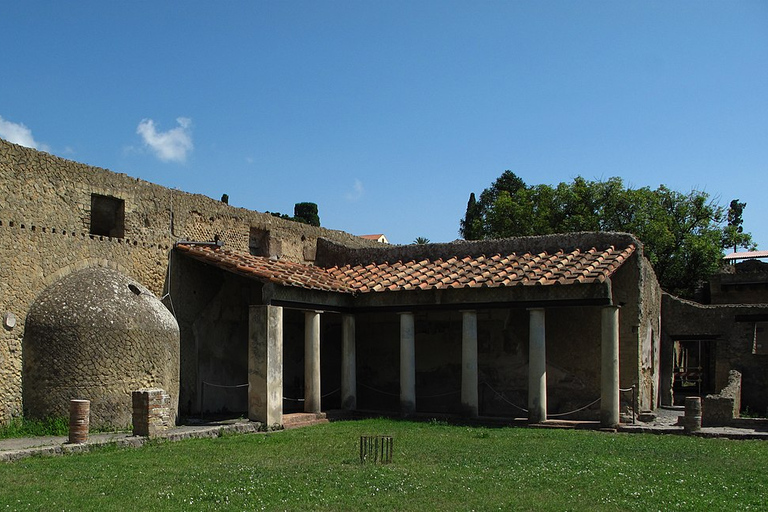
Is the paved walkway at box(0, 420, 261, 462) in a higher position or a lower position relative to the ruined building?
lower

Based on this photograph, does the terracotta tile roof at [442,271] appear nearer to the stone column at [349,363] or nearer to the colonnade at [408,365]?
the colonnade at [408,365]

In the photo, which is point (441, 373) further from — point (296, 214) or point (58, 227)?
point (296, 214)

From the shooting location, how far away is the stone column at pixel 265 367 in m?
14.2

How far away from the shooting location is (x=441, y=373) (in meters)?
17.7

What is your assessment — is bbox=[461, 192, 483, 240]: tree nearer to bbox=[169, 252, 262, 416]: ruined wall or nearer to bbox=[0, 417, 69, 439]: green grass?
bbox=[169, 252, 262, 416]: ruined wall

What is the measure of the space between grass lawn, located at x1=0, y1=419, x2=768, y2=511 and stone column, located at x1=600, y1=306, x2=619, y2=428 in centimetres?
174

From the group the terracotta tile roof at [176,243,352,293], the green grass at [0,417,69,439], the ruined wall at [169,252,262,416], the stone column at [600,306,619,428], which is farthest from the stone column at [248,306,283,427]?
the stone column at [600,306,619,428]

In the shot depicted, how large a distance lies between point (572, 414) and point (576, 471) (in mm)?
7092

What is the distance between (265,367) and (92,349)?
302 cm

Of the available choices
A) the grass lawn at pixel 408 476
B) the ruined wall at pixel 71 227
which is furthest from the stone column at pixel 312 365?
the grass lawn at pixel 408 476

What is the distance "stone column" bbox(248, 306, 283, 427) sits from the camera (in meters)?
14.2

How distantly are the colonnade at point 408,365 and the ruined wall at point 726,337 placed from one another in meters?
7.17

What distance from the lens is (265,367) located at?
47.0ft

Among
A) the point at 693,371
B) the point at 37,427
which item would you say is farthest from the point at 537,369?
the point at 693,371
